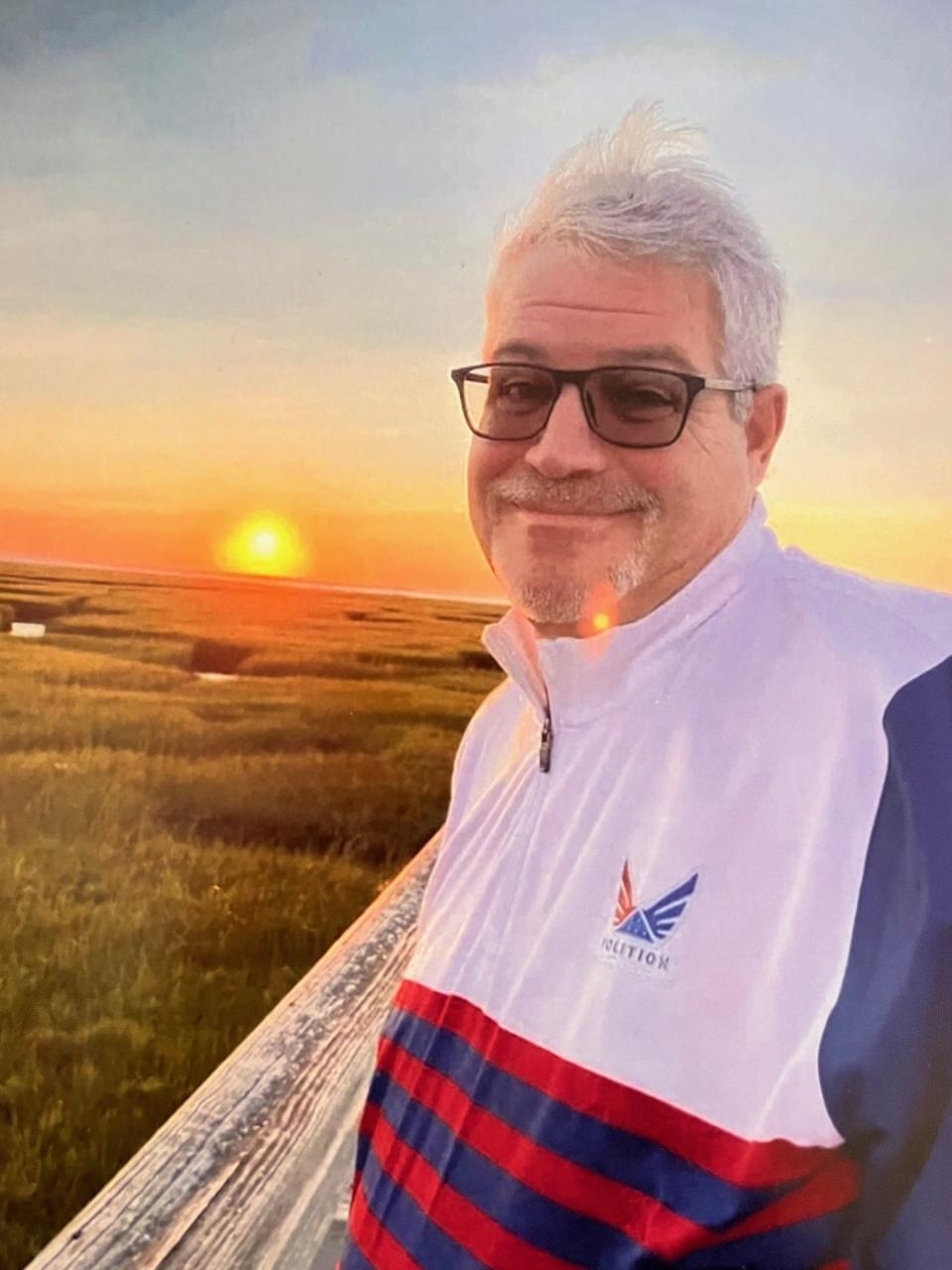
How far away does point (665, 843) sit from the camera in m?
0.76

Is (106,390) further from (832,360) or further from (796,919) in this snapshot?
(796,919)

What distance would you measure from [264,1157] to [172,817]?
1.45 ft

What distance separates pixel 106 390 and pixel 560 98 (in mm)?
675

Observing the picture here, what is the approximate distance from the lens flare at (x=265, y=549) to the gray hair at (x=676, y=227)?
66cm

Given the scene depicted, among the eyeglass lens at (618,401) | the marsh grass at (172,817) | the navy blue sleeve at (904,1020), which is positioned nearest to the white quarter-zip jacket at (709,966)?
the navy blue sleeve at (904,1020)

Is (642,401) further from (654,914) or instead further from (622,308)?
(654,914)

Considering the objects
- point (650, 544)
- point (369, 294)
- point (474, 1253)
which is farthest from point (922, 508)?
point (474, 1253)

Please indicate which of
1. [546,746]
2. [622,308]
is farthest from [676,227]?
[546,746]

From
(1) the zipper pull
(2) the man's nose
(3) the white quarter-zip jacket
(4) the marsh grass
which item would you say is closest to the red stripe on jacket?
(3) the white quarter-zip jacket

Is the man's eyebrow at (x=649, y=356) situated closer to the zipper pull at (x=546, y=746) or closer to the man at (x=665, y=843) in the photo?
the man at (x=665, y=843)

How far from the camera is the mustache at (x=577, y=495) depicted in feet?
2.80

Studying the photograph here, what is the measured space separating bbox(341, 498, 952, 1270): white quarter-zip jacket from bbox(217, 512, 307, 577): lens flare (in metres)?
0.61

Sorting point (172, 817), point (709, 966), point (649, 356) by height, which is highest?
point (649, 356)

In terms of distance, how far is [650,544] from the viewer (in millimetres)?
850
